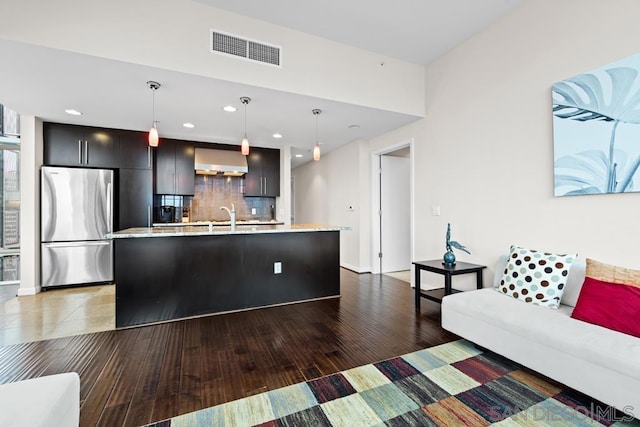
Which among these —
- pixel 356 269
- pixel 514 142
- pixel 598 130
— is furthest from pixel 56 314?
pixel 598 130

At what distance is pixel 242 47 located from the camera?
9.43 ft

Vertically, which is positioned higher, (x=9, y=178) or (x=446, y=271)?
(x=9, y=178)

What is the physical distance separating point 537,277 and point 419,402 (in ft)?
4.88

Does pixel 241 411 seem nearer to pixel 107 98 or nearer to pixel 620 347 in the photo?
pixel 620 347

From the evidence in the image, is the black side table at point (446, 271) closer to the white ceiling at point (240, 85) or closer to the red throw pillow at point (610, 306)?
the red throw pillow at point (610, 306)

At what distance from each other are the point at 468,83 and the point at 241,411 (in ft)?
12.7

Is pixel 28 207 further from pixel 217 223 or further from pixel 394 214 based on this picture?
pixel 394 214

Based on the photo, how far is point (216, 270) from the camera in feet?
10.6

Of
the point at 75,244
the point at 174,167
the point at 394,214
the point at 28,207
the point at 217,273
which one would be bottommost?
the point at 217,273

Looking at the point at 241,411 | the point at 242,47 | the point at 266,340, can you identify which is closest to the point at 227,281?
the point at 266,340

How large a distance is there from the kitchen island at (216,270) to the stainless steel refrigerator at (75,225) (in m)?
1.63

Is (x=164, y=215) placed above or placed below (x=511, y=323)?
above

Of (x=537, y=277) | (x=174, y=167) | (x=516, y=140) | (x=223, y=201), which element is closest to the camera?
(x=537, y=277)

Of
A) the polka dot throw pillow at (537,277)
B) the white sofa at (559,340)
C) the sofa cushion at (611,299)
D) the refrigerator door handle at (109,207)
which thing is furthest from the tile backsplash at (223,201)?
the sofa cushion at (611,299)
